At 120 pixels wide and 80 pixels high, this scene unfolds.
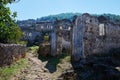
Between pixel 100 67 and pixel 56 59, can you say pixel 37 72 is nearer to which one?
pixel 56 59

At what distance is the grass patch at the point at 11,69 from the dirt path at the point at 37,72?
39 cm

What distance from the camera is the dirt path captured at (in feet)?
64.3

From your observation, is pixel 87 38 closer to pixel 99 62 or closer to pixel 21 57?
pixel 99 62

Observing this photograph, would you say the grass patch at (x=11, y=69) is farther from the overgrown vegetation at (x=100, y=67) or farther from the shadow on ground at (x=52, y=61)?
the overgrown vegetation at (x=100, y=67)

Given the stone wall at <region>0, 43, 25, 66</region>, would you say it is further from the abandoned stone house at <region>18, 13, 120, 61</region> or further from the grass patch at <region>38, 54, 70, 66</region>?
the abandoned stone house at <region>18, 13, 120, 61</region>

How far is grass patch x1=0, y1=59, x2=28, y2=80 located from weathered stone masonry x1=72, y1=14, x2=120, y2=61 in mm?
4331

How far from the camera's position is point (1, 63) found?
21.9m

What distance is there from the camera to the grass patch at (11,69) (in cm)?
1981

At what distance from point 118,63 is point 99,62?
5.48 feet

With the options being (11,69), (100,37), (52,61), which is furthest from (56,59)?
(11,69)

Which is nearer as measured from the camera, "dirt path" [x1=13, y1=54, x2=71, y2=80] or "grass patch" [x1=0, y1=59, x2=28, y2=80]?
"dirt path" [x1=13, y1=54, x2=71, y2=80]

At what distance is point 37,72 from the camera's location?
2059 centimetres

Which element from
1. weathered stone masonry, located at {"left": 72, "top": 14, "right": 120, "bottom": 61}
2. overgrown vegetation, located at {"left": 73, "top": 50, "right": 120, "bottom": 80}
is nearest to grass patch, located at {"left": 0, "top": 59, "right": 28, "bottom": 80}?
weathered stone masonry, located at {"left": 72, "top": 14, "right": 120, "bottom": 61}

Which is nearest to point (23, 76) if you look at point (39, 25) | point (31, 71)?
point (31, 71)
